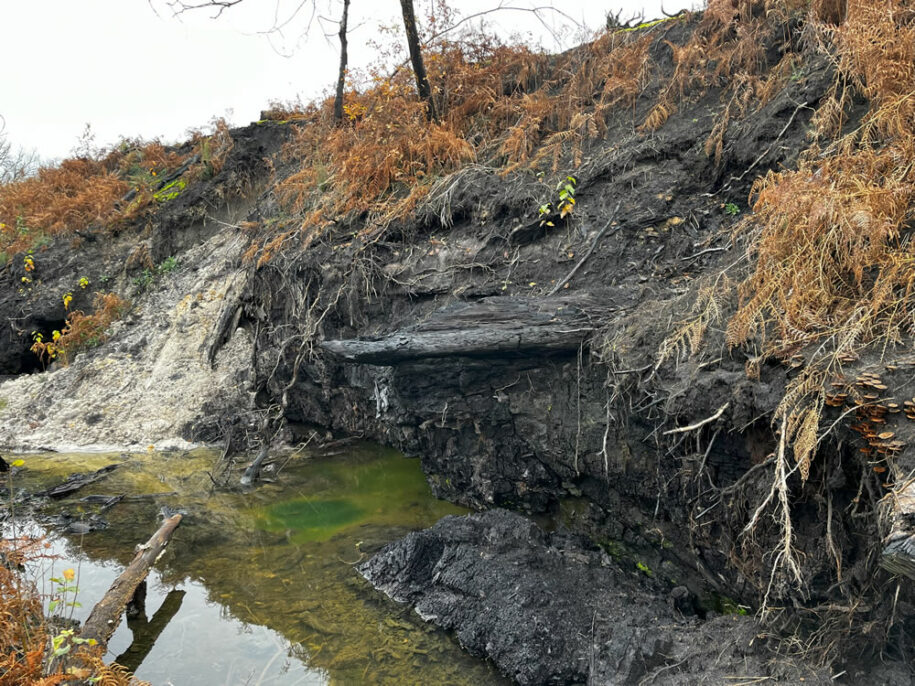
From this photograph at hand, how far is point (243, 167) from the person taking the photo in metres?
12.7

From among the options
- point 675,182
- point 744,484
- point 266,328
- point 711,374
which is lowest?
point 744,484

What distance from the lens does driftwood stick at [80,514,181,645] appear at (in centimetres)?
449

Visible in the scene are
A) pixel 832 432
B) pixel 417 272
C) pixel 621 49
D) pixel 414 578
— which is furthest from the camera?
→ pixel 621 49

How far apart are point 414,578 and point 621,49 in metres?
7.83

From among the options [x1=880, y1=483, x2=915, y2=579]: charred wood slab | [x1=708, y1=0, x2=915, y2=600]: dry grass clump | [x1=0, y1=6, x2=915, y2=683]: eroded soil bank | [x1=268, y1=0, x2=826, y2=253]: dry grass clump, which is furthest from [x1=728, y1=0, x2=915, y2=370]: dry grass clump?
[x1=268, y1=0, x2=826, y2=253]: dry grass clump

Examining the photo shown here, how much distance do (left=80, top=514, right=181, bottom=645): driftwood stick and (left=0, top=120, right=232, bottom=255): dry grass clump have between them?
938cm

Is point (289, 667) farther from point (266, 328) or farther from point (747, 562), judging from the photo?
point (266, 328)

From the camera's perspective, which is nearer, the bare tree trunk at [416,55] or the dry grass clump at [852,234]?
the dry grass clump at [852,234]

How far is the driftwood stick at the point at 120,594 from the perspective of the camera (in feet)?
14.7

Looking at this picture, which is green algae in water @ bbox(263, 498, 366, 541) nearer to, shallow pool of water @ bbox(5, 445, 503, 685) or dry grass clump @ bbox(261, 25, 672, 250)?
shallow pool of water @ bbox(5, 445, 503, 685)

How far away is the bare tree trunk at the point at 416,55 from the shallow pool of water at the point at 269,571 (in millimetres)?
5521

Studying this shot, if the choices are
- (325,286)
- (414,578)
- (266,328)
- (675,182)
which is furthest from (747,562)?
(266,328)

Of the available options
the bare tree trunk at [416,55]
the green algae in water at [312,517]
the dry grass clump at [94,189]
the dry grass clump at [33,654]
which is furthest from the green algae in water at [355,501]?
the dry grass clump at [94,189]

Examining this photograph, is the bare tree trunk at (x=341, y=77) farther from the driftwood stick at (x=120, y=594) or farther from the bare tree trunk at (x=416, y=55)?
the driftwood stick at (x=120, y=594)
